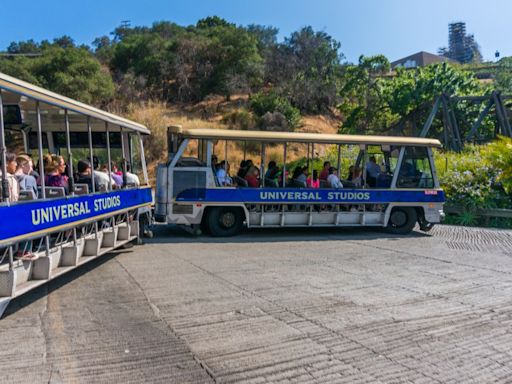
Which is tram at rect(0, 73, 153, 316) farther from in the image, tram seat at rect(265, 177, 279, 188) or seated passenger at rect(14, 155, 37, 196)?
tram seat at rect(265, 177, 279, 188)

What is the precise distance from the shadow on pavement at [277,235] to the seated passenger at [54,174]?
12.0 ft

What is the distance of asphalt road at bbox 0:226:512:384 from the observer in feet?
14.1

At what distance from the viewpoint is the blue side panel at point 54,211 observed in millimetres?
5316

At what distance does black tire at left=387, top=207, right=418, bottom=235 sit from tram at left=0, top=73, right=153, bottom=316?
637 centimetres

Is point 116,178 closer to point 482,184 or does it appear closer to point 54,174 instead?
point 54,174

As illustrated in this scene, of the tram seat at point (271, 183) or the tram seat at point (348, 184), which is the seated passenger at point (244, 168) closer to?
the tram seat at point (271, 183)

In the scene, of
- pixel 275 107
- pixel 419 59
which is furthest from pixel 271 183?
pixel 419 59

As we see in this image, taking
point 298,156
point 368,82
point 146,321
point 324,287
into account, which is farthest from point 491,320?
point 368,82

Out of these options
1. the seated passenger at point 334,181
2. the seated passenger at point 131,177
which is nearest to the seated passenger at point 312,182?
the seated passenger at point 334,181

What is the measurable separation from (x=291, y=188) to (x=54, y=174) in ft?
19.3

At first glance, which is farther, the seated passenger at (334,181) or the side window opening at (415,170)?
the side window opening at (415,170)

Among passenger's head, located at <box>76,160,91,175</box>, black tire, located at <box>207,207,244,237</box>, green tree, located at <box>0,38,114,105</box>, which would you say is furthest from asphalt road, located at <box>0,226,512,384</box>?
green tree, located at <box>0,38,114,105</box>

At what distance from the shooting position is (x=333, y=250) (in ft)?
33.6

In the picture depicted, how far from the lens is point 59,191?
22.7 feet
